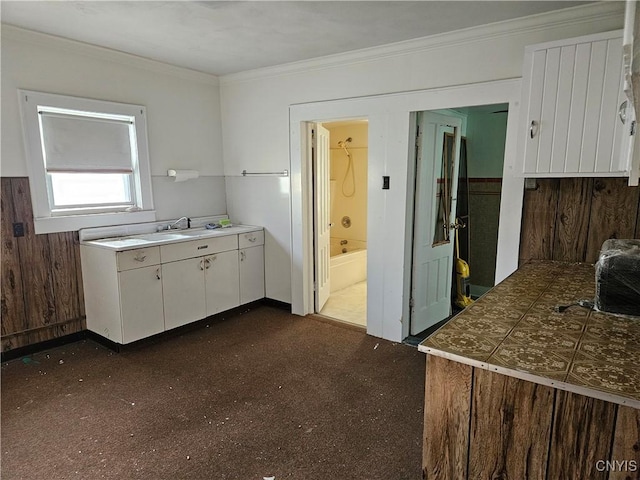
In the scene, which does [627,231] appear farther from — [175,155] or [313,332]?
[175,155]

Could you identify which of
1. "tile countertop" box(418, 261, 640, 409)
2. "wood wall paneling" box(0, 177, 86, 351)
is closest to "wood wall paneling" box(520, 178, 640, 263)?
"tile countertop" box(418, 261, 640, 409)

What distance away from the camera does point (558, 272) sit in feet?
7.51

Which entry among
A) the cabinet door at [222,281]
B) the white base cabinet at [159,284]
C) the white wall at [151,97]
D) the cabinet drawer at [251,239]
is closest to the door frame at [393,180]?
the cabinet drawer at [251,239]

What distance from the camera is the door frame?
2744 mm

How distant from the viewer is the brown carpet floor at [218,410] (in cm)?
195

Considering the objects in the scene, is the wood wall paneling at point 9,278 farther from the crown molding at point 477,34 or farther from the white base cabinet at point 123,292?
the crown molding at point 477,34

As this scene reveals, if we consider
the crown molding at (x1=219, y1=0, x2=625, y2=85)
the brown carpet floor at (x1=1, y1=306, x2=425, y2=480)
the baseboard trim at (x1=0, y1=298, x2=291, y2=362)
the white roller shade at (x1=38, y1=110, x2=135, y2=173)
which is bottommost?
the brown carpet floor at (x1=1, y1=306, x2=425, y2=480)

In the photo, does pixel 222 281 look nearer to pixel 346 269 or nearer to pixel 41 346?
pixel 41 346

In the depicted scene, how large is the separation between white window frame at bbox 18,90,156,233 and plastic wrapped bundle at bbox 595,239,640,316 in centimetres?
358

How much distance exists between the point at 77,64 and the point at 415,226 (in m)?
3.12

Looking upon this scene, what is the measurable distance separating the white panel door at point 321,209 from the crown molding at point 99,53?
4.56 ft

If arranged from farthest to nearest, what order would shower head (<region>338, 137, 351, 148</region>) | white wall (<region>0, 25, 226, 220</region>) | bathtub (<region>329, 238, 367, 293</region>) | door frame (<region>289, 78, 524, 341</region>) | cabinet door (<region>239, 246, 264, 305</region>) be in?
1. shower head (<region>338, 137, 351, 148</region>)
2. bathtub (<region>329, 238, 367, 293</region>)
3. cabinet door (<region>239, 246, 264, 305</region>)
4. white wall (<region>0, 25, 226, 220</region>)
5. door frame (<region>289, 78, 524, 341</region>)

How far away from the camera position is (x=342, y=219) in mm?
6234

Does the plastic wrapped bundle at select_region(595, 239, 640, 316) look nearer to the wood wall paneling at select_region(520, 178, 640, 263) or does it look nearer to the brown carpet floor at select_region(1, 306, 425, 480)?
the wood wall paneling at select_region(520, 178, 640, 263)
